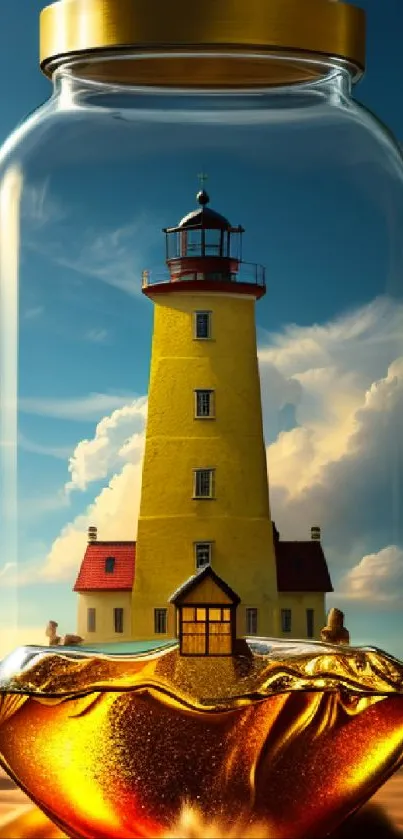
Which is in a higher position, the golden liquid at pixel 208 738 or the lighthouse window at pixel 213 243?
the lighthouse window at pixel 213 243

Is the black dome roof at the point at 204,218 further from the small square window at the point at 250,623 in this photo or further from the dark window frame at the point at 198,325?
the small square window at the point at 250,623

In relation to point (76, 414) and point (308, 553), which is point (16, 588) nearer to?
point (76, 414)

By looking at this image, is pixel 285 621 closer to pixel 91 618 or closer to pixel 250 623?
pixel 250 623

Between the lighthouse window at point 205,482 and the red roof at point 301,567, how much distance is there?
75mm

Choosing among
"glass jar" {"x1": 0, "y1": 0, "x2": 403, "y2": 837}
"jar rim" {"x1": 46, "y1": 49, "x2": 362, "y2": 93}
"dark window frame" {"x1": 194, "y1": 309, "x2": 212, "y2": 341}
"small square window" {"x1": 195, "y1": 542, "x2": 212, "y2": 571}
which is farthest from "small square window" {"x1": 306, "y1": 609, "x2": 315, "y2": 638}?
"jar rim" {"x1": 46, "y1": 49, "x2": 362, "y2": 93}

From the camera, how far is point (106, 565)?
5.30 ft

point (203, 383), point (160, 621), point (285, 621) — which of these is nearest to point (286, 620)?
point (285, 621)

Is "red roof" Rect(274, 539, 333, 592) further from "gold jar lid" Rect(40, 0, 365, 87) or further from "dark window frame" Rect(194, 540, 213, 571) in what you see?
"gold jar lid" Rect(40, 0, 365, 87)

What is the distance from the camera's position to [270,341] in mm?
1609

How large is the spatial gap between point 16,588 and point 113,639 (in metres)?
0.14

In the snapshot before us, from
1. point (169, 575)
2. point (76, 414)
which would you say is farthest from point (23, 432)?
point (169, 575)

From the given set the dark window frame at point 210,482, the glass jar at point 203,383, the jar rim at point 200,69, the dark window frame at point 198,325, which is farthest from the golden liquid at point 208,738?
the jar rim at point 200,69

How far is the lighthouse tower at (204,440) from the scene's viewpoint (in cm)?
159

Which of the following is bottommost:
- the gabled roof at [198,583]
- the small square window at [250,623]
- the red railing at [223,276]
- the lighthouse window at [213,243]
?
the small square window at [250,623]
